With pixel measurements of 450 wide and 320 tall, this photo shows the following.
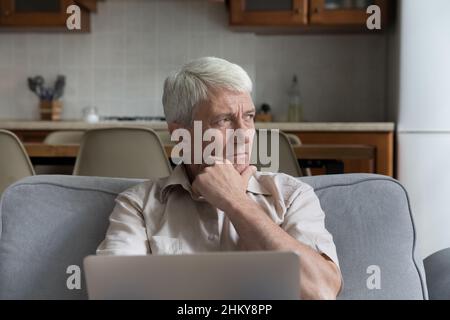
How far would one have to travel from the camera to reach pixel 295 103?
4.96 m

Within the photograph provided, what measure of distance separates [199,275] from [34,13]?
13.5 ft

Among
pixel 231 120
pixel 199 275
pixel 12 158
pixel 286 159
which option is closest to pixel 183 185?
pixel 231 120

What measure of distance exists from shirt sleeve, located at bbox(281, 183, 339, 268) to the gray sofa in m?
0.09

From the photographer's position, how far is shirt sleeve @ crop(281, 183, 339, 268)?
4.88ft

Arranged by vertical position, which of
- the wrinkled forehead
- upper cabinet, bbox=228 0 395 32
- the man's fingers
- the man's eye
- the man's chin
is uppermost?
upper cabinet, bbox=228 0 395 32

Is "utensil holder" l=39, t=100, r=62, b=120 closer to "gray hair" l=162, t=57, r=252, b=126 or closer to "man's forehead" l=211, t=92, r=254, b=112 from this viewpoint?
"gray hair" l=162, t=57, r=252, b=126

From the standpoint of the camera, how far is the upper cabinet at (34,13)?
4.75 meters

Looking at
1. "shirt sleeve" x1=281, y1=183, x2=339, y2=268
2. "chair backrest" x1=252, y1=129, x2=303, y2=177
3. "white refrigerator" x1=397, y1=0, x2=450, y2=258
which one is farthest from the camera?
"white refrigerator" x1=397, y1=0, x2=450, y2=258

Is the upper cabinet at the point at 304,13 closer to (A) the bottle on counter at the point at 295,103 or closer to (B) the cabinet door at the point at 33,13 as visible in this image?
(A) the bottle on counter at the point at 295,103

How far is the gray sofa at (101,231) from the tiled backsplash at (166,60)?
336 cm

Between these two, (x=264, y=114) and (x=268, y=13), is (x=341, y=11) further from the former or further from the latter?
(x=264, y=114)

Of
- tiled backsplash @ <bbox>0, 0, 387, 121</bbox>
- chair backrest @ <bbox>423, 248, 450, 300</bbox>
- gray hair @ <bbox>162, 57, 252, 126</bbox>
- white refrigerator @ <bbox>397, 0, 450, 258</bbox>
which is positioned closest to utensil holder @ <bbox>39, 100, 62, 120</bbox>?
tiled backsplash @ <bbox>0, 0, 387, 121</bbox>

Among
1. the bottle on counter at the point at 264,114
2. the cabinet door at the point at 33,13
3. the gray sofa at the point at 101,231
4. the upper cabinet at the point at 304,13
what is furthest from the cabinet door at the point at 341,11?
the gray sofa at the point at 101,231

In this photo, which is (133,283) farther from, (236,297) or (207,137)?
(207,137)
